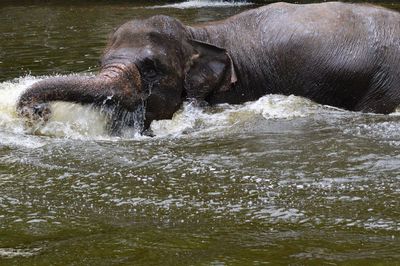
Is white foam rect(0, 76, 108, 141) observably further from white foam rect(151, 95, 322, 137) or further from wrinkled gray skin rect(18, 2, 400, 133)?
white foam rect(151, 95, 322, 137)

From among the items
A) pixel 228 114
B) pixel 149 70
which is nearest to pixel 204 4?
pixel 228 114

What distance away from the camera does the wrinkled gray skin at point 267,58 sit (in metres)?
7.34

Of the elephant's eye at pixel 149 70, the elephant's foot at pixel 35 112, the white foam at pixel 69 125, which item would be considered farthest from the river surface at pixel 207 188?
the elephant's eye at pixel 149 70

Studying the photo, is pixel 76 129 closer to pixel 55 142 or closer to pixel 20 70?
pixel 55 142

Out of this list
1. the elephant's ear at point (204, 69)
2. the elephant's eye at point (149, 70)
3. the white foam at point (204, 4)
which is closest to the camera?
the elephant's eye at point (149, 70)

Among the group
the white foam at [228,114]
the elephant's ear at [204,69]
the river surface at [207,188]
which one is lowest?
the white foam at [228,114]

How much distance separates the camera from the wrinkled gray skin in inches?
289

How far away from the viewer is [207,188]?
5.25 m

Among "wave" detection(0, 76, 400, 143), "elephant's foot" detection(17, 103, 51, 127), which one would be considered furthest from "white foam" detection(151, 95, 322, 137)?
"elephant's foot" detection(17, 103, 51, 127)

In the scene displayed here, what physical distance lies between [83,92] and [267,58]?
6.94 ft

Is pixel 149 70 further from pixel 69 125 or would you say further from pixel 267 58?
pixel 267 58

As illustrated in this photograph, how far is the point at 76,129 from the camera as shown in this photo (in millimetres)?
6891

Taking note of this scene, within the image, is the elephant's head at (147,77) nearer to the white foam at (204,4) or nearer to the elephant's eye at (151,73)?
the elephant's eye at (151,73)

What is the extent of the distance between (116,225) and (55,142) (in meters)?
2.14
